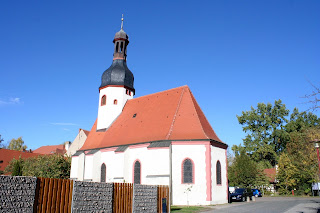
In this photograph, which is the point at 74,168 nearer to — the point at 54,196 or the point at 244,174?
the point at 54,196

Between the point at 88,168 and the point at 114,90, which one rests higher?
the point at 114,90

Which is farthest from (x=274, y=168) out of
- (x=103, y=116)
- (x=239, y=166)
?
(x=103, y=116)

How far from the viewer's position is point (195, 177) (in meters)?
20.6

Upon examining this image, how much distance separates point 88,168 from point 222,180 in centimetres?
1344

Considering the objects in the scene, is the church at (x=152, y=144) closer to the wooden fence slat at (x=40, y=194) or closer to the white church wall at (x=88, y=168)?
the white church wall at (x=88, y=168)

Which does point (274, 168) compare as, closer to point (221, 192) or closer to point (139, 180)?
point (221, 192)

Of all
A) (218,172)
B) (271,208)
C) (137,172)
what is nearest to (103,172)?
(137,172)

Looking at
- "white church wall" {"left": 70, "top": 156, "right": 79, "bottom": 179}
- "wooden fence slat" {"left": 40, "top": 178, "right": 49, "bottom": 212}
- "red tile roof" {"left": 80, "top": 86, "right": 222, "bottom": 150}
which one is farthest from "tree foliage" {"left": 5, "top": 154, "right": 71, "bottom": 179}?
"wooden fence slat" {"left": 40, "top": 178, "right": 49, "bottom": 212}

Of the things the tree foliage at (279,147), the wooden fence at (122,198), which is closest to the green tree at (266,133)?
the tree foliage at (279,147)

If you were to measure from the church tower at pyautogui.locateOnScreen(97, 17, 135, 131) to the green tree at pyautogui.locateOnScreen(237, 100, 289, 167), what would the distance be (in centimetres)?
2689

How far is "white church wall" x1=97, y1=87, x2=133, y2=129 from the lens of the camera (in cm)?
2912

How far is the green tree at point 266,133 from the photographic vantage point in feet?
152

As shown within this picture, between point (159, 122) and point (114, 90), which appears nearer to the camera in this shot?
point (159, 122)

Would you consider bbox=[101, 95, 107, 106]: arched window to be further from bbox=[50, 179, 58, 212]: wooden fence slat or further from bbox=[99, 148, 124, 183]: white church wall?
bbox=[50, 179, 58, 212]: wooden fence slat
